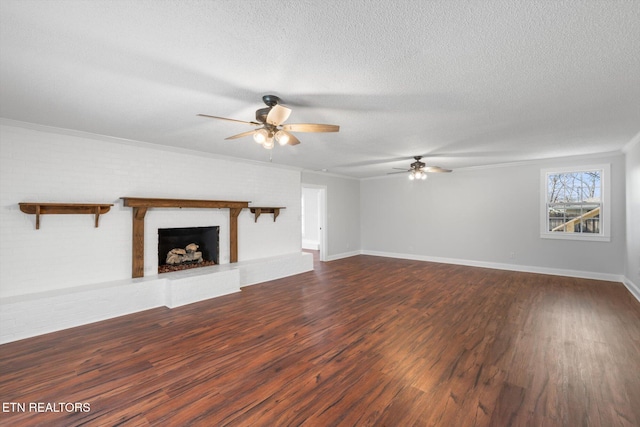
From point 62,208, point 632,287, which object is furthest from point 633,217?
point 62,208

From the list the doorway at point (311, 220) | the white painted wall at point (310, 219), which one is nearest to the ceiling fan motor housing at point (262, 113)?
the doorway at point (311, 220)

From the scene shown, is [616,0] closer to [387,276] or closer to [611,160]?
[387,276]

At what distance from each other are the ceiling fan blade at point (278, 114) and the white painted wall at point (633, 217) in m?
5.19

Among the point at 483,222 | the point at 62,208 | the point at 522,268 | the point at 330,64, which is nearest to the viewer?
the point at 330,64

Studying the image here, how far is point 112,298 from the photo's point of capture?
3.74 meters

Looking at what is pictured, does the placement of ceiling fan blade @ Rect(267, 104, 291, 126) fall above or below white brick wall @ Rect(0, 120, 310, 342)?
above

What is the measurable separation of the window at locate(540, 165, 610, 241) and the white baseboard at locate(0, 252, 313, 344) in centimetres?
626

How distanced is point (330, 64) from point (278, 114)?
610 millimetres

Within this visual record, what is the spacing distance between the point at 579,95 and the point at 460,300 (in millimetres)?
2999

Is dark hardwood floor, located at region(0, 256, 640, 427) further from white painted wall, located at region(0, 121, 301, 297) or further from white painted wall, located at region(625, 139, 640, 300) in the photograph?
white painted wall, located at region(0, 121, 301, 297)

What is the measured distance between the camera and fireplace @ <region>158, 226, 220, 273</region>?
479cm

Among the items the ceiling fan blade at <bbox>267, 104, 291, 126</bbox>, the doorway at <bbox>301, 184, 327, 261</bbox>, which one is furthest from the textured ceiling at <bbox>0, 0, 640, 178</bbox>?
the doorway at <bbox>301, 184, 327, 261</bbox>

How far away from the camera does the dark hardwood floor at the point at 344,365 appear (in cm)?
192

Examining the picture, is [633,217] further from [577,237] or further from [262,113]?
[262,113]
